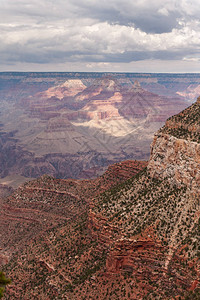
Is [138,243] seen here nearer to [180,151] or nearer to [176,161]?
[176,161]

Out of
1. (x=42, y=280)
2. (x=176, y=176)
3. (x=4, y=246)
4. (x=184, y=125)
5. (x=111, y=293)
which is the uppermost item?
(x=184, y=125)

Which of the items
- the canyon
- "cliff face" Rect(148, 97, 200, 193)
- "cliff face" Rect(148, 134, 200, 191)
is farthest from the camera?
"cliff face" Rect(148, 97, 200, 193)

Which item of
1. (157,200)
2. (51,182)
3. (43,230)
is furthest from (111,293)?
(51,182)

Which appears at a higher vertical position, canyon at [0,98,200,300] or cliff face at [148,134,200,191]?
cliff face at [148,134,200,191]

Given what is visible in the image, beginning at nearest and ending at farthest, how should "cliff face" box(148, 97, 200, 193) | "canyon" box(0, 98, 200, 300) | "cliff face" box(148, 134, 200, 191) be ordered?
"canyon" box(0, 98, 200, 300) → "cliff face" box(148, 134, 200, 191) → "cliff face" box(148, 97, 200, 193)

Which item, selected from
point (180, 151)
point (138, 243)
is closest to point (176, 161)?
point (180, 151)

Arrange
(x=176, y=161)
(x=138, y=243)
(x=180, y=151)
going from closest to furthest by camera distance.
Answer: (x=138, y=243) < (x=180, y=151) < (x=176, y=161)

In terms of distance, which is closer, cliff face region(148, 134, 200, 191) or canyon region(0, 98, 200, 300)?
canyon region(0, 98, 200, 300)

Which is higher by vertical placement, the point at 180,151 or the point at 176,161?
the point at 180,151

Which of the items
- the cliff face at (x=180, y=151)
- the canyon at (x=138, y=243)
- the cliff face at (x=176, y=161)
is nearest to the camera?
the canyon at (x=138, y=243)

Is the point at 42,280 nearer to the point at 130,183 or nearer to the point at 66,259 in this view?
the point at 66,259

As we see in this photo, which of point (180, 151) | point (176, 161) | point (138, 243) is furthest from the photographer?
point (176, 161)
